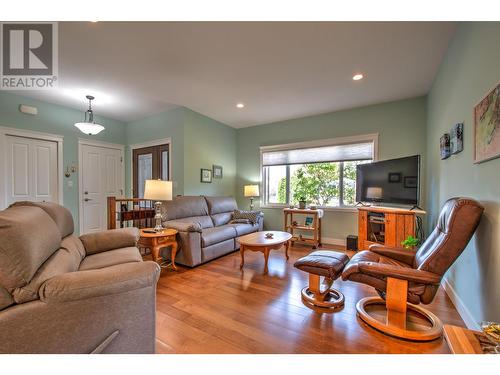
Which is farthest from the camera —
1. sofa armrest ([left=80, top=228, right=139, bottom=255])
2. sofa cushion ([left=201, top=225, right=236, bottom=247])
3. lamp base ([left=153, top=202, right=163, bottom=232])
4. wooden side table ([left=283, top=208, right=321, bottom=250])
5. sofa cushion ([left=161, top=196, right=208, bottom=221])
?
wooden side table ([left=283, top=208, right=321, bottom=250])

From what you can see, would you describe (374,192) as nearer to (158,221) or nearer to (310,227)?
(310,227)

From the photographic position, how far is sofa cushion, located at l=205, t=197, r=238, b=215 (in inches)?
159

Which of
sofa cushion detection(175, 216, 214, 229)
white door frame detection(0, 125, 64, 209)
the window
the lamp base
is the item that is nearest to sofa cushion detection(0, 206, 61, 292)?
the lamp base

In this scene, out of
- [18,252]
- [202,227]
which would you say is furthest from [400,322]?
[202,227]

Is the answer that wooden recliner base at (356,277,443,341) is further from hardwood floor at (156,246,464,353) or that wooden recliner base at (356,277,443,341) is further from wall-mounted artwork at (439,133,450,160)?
wall-mounted artwork at (439,133,450,160)

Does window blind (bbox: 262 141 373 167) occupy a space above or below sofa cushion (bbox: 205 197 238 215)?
above

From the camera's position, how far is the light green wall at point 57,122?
333 centimetres

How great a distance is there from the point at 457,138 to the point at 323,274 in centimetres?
181

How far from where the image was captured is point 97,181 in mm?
4480

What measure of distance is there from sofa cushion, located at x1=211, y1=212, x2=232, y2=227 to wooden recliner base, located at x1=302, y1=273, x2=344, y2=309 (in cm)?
209

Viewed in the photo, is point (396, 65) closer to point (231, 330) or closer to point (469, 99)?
point (469, 99)

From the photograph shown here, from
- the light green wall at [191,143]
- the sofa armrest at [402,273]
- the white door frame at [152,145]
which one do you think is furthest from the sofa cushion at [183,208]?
the sofa armrest at [402,273]

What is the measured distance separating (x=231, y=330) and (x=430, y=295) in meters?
1.46

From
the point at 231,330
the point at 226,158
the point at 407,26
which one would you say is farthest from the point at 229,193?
the point at 407,26
